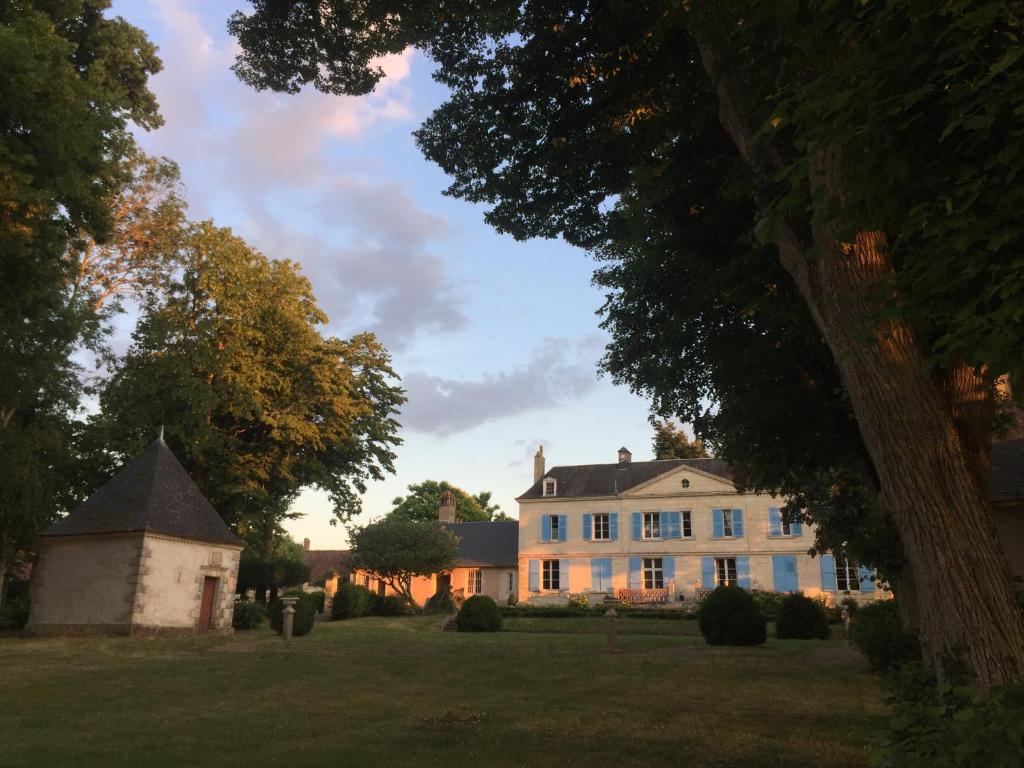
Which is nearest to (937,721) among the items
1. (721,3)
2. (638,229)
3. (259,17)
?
(721,3)

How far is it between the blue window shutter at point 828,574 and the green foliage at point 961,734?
34947 mm

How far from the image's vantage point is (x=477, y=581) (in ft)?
146

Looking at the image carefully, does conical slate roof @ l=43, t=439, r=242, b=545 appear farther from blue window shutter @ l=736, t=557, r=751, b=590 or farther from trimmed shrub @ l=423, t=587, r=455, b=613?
blue window shutter @ l=736, t=557, r=751, b=590

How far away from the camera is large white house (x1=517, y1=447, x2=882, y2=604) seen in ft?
120

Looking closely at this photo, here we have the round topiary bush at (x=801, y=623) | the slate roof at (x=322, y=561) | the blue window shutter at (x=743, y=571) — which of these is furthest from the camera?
the slate roof at (x=322, y=561)

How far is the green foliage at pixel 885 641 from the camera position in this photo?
478 inches

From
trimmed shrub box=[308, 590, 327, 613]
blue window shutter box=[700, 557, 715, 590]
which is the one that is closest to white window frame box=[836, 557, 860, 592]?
blue window shutter box=[700, 557, 715, 590]

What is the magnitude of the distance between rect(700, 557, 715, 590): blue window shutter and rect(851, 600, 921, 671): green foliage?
2520 cm

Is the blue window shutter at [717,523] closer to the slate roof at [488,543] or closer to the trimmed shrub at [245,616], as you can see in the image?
the slate roof at [488,543]

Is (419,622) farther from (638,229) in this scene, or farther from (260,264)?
(638,229)

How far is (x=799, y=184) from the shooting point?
4859 millimetres

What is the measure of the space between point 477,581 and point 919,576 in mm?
41014

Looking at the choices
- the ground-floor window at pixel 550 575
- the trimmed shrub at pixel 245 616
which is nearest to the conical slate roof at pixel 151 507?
the trimmed shrub at pixel 245 616

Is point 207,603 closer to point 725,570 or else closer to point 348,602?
point 348,602
